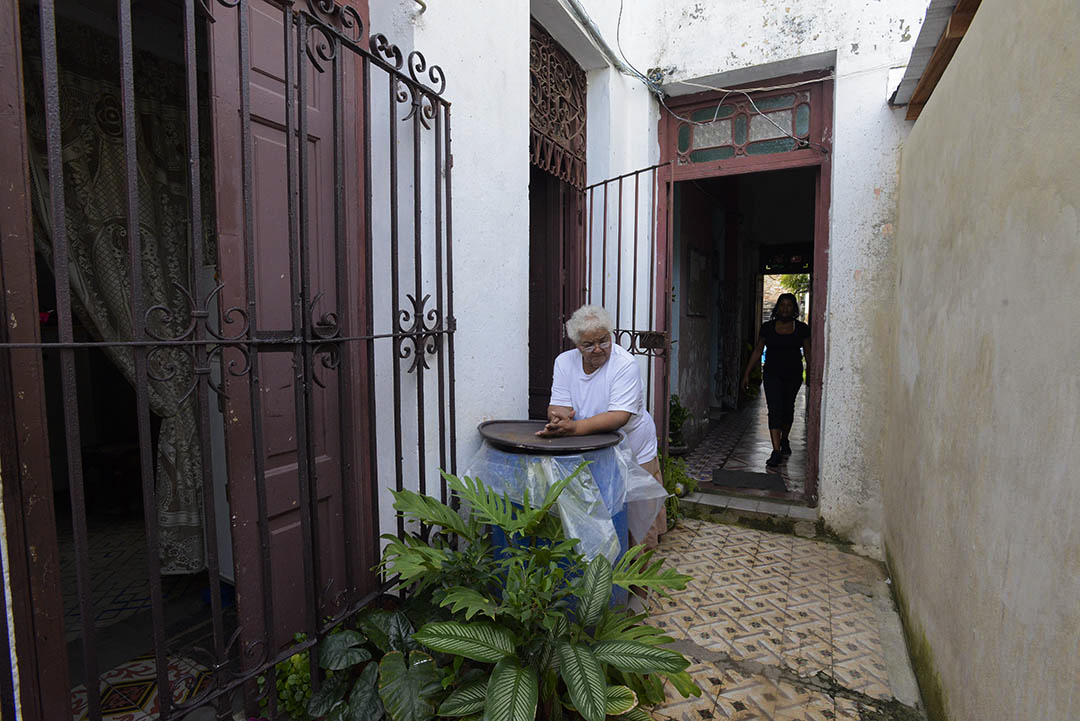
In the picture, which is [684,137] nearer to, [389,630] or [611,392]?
[611,392]

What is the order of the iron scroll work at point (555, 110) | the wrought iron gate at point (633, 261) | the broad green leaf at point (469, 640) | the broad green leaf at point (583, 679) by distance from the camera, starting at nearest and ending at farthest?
the broad green leaf at point (583, 679) → the broad green leaf at point (469, 640) → the iron scroll work at point (555, 110) → the wrought iron gate at point (633, 261)

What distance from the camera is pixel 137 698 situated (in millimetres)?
2121

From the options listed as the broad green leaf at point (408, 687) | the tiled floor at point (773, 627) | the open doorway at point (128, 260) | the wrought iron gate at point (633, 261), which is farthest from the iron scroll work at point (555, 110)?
the broad green leaf at point (408, 687)

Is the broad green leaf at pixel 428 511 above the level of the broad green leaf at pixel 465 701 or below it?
Result: above

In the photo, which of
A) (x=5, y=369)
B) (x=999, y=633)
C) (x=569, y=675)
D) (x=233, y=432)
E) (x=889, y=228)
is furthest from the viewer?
(x=889, y=228)

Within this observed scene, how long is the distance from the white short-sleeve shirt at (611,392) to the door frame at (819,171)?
4.34ft

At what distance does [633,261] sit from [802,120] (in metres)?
1.50

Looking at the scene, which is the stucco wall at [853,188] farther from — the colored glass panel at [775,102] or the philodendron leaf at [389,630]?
the philodendron leaf at [389,630]

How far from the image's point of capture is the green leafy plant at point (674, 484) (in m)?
3.89

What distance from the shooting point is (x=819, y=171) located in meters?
3.82

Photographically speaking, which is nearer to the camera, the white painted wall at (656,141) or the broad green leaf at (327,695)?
the broad green leaf at (327,695)

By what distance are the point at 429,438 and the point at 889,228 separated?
3.06 meters

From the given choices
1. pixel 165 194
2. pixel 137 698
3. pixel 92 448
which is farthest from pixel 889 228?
pixel 92 448

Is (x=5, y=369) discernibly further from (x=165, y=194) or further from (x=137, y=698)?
(x=165, y=194)
